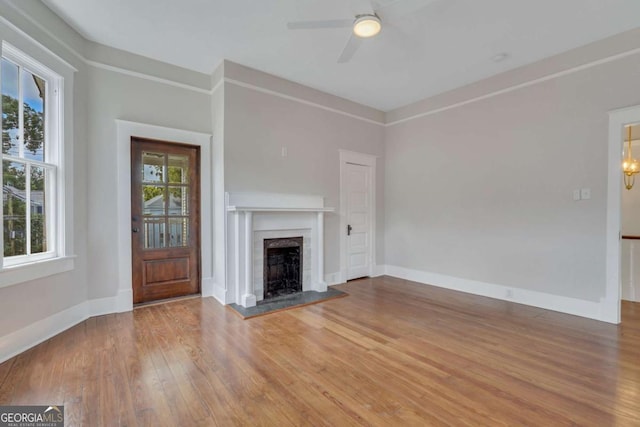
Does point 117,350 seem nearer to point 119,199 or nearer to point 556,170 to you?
point 119,199

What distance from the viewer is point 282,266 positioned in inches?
169

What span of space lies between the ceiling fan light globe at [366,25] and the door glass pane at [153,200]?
9.84ft

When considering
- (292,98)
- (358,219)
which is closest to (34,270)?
(292,98)

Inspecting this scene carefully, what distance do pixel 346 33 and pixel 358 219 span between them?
9.71 feet

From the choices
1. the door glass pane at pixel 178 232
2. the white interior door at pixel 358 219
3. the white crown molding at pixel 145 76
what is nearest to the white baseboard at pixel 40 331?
the door glass pane at pixel 178 232

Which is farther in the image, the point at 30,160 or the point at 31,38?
the point at 30,160

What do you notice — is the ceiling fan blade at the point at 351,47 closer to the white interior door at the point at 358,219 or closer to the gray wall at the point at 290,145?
the gray wall at the point at 290,145

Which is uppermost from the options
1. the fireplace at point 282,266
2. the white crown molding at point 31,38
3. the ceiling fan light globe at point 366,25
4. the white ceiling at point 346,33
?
the white ceiling at point 346,33

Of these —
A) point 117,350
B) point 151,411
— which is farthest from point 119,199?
point 151,411

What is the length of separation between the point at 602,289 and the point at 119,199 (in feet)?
18.5

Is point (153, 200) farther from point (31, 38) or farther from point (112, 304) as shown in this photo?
point (31, 38)

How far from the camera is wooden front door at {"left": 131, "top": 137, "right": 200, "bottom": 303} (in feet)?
12.0

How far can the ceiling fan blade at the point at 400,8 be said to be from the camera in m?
2.24

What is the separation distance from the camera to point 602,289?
3248 millimetres
